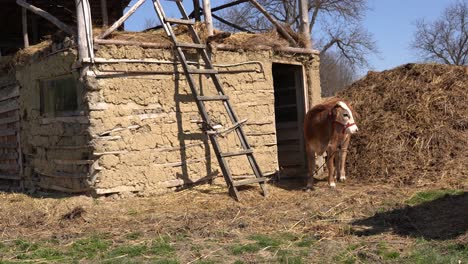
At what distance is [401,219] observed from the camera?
6.95 meters

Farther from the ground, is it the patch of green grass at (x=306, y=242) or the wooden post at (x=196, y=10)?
the wooden post at (x=196, y=10)

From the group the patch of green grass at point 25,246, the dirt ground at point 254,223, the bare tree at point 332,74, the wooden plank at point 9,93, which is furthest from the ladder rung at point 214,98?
the bare tree at point 332,74

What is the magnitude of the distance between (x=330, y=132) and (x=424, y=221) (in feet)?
11.1

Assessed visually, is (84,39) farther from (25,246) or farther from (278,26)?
(278,26)

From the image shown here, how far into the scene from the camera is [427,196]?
27.8 ft

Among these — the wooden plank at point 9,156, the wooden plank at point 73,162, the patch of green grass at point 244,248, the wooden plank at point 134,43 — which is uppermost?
the wooden plank at point 134,43

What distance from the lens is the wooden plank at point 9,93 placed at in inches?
417

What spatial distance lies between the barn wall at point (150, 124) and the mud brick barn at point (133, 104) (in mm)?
16

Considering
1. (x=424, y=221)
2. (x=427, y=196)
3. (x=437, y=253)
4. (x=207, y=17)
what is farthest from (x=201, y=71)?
(x=437, y=253)

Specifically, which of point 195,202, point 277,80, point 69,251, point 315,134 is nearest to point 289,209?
point 195,202

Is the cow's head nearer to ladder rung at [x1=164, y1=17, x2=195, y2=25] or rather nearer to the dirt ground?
the dirt ground

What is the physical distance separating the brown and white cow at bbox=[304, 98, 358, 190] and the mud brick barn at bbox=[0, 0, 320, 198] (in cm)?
77

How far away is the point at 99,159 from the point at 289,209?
3.00m

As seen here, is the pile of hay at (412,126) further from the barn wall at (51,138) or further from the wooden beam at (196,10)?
the barn wall at (51,138)
